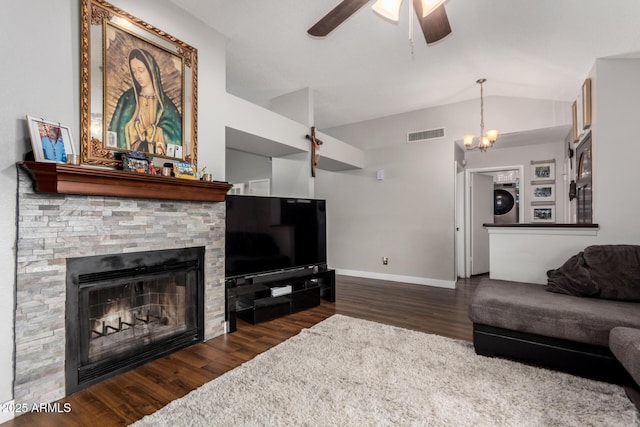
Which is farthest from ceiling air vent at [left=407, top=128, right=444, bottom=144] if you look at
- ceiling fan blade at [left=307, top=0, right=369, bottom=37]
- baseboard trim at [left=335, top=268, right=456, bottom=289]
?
ceiling fan blade at [left=307, top=0, right=369, bottom=37]

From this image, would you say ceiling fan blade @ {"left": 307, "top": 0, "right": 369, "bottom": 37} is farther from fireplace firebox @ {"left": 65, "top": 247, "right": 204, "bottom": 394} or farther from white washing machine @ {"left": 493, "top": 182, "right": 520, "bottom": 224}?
white washing machine @ {"left": 493, "top": 182, "right": 520, "bottom": 224}

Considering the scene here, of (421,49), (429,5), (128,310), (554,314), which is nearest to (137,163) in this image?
(128,310)

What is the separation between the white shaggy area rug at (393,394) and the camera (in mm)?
1560

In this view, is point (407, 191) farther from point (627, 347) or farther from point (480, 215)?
point (627, 347)

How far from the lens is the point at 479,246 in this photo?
5.84 metres

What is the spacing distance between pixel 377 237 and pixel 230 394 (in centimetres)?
398

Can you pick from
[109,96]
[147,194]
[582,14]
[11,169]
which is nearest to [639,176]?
[582,14]

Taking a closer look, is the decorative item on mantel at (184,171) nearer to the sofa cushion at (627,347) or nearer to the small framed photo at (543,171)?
the sofa cushion at (627,347)

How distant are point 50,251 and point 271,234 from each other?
1942mm

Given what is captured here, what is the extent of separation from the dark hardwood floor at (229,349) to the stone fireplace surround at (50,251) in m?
0.22

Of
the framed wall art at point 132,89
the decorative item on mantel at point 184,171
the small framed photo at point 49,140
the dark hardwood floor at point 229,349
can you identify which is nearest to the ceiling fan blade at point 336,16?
the framed wall art at point 132,89

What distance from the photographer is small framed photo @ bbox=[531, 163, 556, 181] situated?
4.87 m

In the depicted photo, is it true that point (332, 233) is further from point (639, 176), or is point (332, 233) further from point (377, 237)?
point (639, 176)

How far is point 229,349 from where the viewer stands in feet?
8.07
